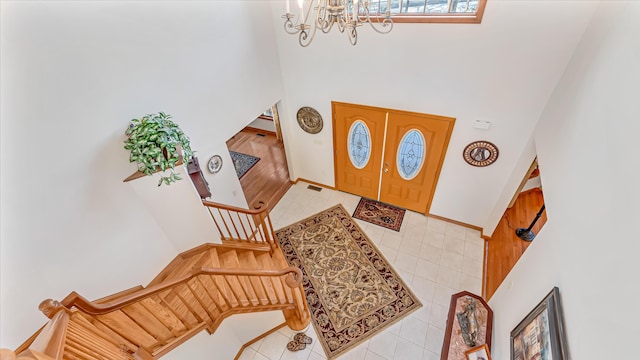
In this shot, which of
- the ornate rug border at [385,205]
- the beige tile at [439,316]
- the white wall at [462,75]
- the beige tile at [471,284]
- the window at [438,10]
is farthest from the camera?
the ornate rug border at [385,205]

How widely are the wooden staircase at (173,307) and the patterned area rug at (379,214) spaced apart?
2.03 metres

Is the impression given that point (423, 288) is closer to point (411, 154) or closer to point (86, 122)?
point (411, 154)

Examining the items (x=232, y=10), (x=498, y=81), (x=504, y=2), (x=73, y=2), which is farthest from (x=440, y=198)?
(x=73, y=2)

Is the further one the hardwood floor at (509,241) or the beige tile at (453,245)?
the beige tile at (453,245)

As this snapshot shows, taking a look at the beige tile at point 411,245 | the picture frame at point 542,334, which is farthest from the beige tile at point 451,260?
the picture frame at point 542,334

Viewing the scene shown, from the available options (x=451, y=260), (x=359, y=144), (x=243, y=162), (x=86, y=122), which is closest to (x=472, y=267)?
(x=451, y=260)

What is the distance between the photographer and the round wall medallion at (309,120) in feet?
16.2

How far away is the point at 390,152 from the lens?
4.79m

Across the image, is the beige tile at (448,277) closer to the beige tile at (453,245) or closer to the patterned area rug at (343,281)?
the beige tile at (453,245)

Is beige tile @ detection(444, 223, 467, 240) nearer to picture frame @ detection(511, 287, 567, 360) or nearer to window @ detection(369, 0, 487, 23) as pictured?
picture frame @ detection(511, 287, 567, 360)

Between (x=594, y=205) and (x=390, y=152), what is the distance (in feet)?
10.7

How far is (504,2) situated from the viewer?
114 inches

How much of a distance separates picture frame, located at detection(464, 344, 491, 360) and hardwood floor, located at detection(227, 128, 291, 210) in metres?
3.70

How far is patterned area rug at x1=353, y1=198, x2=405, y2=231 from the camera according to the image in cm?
514
